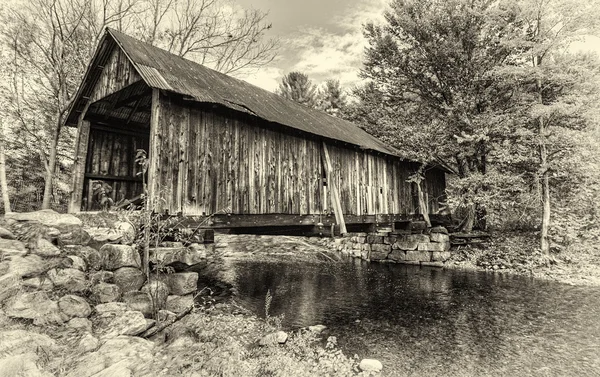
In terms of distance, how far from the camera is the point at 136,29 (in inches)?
568

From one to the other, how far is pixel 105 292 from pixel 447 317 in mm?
6656

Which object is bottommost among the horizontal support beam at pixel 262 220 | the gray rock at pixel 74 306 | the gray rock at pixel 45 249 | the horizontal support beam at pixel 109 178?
the gray rock at pixel 74 306

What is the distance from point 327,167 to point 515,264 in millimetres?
7719

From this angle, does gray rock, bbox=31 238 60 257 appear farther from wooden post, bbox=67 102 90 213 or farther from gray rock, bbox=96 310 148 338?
wooden post, bbox=67 102 90 213

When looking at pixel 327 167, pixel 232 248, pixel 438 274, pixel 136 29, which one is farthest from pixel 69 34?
pixel 438 274

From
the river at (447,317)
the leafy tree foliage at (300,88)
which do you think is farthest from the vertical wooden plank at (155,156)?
the leafy tree foliage at (300,88)

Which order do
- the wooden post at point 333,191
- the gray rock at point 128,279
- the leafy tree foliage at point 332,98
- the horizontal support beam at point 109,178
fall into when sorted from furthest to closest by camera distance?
the leafy tree foliage at point 332,98 < the wooden post at point 333,191 < the horizontal support beam at point 109,178 < the gray rock at point 128,279

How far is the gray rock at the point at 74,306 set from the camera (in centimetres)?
393

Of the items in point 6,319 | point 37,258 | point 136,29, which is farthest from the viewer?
point 136,29

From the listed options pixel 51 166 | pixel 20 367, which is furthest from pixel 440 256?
pixel 51 166

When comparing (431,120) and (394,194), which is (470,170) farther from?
(394,194)

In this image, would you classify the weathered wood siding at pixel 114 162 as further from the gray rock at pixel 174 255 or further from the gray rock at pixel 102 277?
the gray rock at pixel 102 277

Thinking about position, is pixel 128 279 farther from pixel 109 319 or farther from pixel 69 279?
pixel 109 319

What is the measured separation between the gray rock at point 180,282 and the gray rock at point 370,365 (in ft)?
11.1
